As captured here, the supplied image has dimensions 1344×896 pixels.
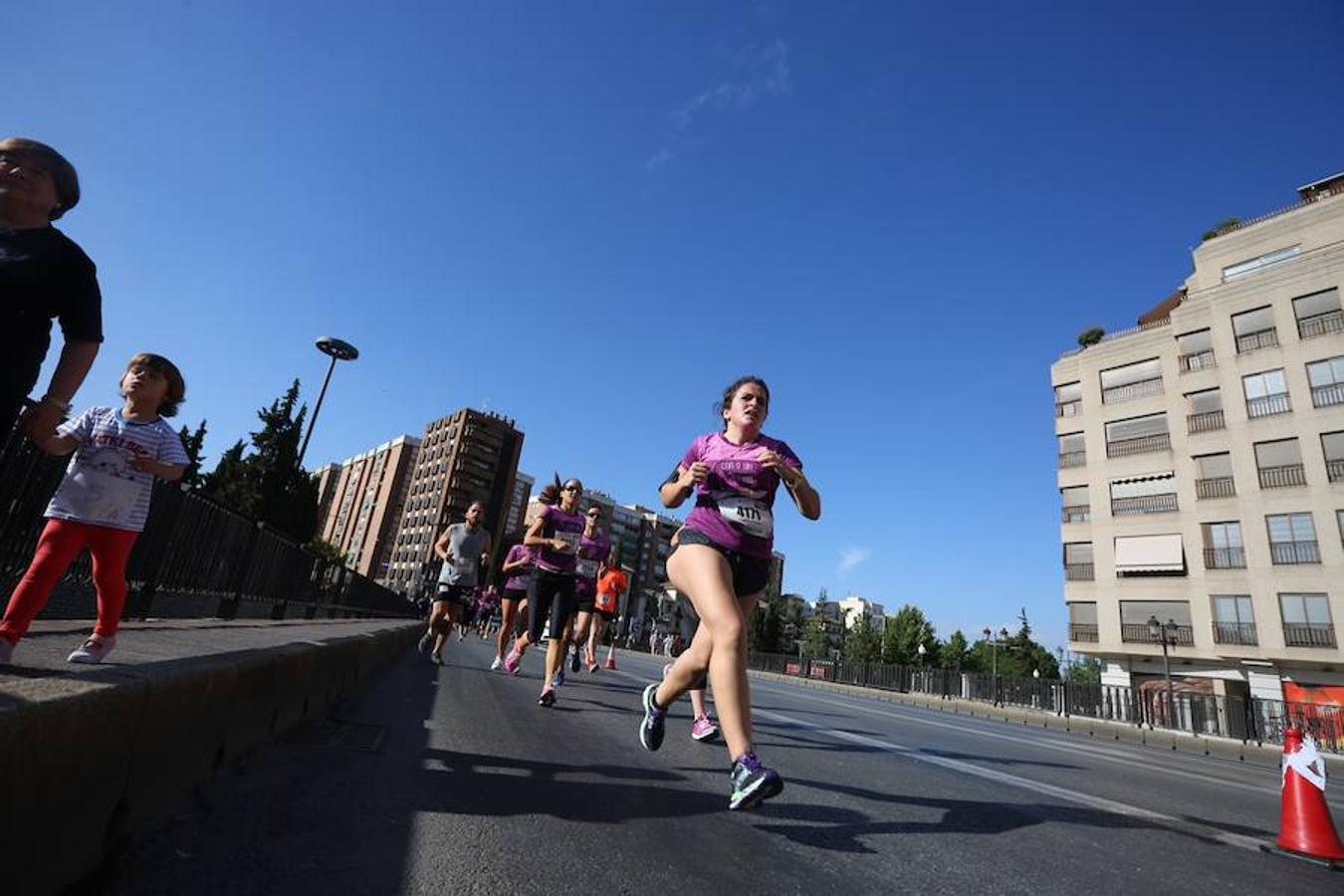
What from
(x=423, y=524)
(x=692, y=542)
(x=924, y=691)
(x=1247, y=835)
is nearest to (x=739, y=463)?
(x=692, y=542)

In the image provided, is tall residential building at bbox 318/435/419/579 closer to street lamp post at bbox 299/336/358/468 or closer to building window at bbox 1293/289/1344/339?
street lamp post at bbox 299/336/358/468

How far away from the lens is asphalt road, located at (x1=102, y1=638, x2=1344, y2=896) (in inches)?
78.0

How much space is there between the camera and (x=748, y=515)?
3.34m

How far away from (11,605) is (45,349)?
0.98 meters

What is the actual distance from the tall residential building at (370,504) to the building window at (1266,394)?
118 m

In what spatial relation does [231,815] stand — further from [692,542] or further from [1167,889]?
[1167,889]

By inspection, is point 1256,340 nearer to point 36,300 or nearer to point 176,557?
point 176,557

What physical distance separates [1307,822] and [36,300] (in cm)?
585

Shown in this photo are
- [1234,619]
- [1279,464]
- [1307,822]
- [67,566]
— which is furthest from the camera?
[1234,619]

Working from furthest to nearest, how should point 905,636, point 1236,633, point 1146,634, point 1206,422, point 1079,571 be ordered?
point 905,636 < point 1079,571 < point 1206,422 < point 1146,634 < point 1236,633

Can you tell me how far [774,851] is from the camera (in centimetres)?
244

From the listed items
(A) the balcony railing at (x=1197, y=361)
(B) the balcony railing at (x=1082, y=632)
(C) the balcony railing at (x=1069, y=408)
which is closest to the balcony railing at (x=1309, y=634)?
(B) the balcony railing at (x=1082, y=632)

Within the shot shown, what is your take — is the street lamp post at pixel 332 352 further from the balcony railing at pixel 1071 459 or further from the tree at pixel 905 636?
the tree at pixel 905 636

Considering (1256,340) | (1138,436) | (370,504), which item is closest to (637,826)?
(1256,340)
